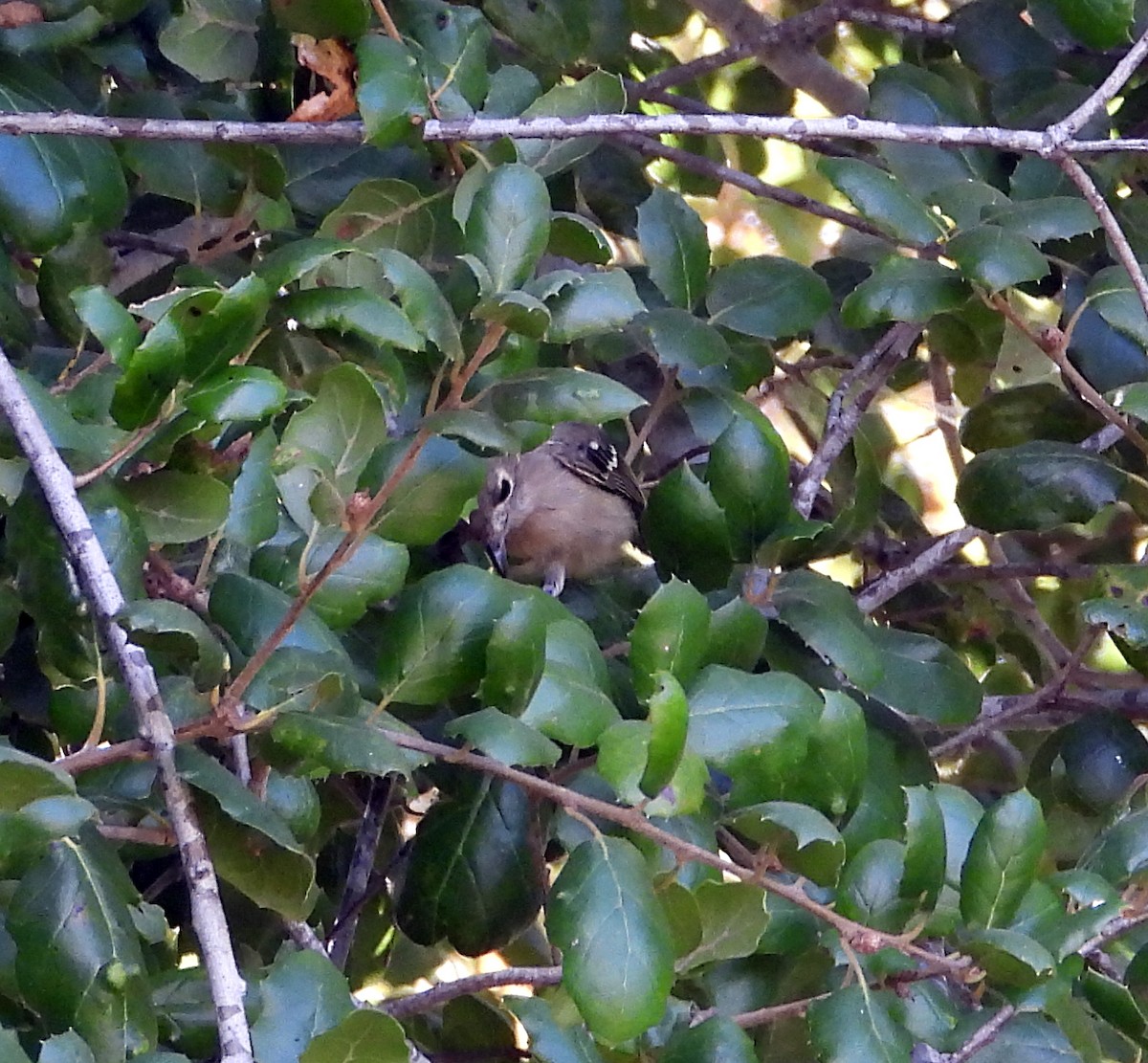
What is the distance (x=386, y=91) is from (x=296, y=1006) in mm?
812

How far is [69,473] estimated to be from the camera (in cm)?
98

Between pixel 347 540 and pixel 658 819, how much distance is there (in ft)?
1.40

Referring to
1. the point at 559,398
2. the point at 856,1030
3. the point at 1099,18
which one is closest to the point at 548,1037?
the point at 856,1030

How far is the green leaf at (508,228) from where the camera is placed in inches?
39.4

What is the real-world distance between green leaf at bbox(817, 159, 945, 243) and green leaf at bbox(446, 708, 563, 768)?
83 cm

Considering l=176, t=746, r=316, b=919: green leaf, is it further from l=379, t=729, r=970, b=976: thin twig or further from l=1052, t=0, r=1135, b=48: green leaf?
l=1052, t=0, r=1135, b=48: green leaf

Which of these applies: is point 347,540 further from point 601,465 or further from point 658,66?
point 601,465

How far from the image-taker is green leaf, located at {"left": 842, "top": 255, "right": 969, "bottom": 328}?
61.7 inches

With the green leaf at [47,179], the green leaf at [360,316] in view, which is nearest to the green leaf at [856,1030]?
the green leaf at [360,316]

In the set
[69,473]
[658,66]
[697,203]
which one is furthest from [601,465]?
[69,473]

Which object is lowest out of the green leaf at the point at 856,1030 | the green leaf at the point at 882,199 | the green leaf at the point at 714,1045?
the green leaf at the point at 714,1045

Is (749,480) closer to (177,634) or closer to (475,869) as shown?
(475,869)

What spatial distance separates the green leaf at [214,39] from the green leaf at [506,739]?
87cm

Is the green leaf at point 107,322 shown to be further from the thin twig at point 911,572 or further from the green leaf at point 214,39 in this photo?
the thin twig at point 911,572
